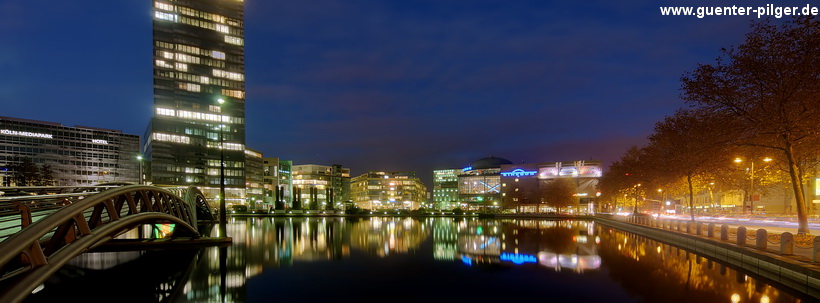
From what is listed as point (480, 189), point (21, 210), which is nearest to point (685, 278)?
point (21, 210)

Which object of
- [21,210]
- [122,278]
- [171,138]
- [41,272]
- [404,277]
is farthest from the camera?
[171,138]

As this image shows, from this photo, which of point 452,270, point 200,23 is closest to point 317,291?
point 452,270

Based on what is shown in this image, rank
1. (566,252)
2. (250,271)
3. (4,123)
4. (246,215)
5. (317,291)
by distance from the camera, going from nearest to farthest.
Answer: (317,291) < (250,271) < (566,252) < (246,215) < (4,123)

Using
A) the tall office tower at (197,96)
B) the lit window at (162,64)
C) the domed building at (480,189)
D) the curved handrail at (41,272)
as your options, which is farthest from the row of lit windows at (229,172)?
the curved handrail at (41,272)

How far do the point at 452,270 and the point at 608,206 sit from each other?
428 feet

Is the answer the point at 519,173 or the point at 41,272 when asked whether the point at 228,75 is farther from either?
the point at 41,272

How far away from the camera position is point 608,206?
454 feet

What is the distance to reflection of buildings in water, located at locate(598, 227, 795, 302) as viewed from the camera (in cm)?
1548

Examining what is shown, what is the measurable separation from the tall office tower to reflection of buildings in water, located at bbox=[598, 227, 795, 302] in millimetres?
117391

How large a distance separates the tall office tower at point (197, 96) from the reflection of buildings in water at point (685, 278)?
117 metres

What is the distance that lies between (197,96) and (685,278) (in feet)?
439

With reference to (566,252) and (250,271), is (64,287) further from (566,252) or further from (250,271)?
(566,252)

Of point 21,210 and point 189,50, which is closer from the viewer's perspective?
point 21,210

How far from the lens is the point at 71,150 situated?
482 ft
